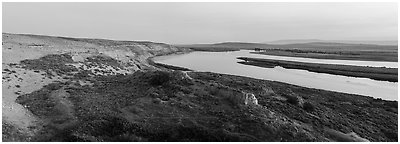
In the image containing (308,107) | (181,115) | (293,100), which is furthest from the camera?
(293,100)

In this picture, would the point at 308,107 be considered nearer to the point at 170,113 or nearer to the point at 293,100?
the point at 293,100

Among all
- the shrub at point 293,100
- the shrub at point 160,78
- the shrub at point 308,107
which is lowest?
the shrub at point 308,107

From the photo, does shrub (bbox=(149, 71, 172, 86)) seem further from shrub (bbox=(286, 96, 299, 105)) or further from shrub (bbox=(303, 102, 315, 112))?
shrub (bbox=(303, 102, 315, 112))

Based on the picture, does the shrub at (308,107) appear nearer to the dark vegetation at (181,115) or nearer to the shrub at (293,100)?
the dark vegetation at (181,115)

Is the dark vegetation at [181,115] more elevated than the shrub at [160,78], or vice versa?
the shrub at [160,78]

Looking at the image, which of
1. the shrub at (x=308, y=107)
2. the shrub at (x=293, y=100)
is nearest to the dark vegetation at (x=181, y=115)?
the shrub at (x=308, y=107)

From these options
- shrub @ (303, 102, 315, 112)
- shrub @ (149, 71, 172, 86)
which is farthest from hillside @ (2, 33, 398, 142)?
shrub @ (303, 102, 315, 112)

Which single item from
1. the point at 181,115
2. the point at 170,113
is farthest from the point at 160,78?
the point at 181,115

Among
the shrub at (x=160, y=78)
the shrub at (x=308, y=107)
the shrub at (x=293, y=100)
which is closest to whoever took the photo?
the shrub at (x=308, y=107)
